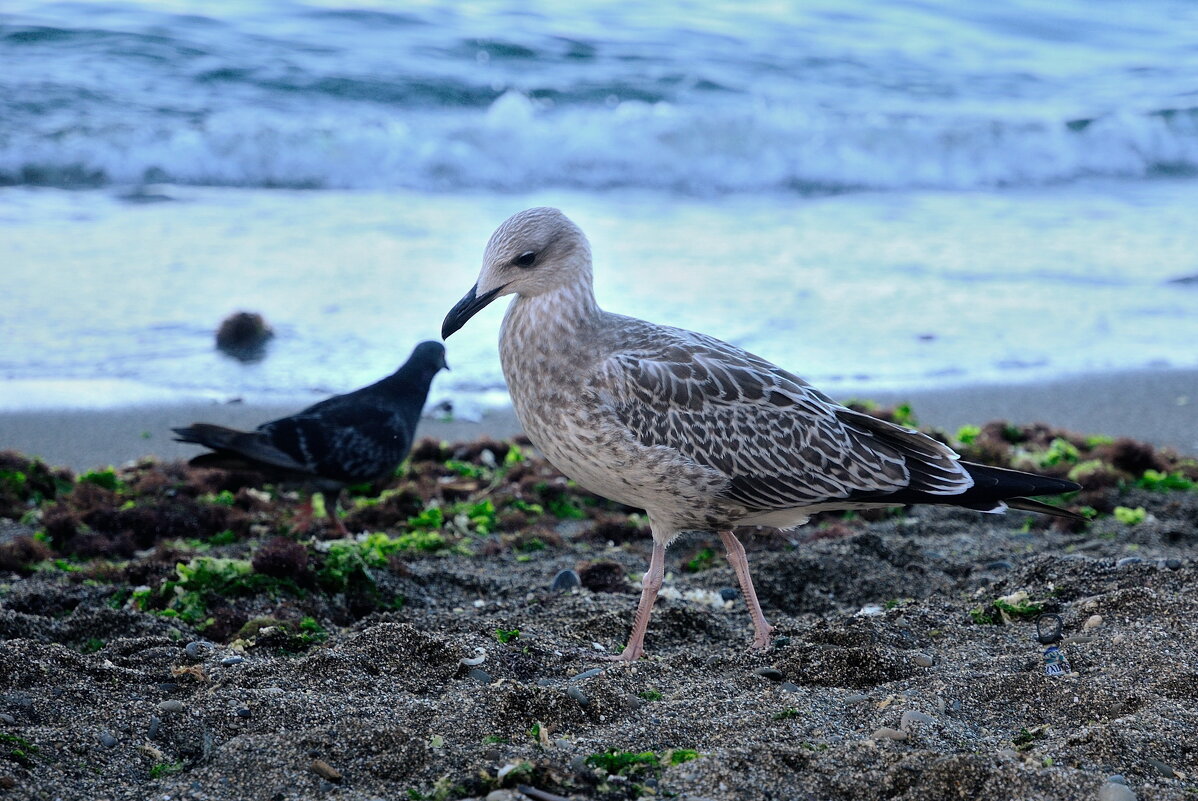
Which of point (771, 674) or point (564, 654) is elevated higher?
point (771, 674)

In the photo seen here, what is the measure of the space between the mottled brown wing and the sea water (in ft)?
13.2

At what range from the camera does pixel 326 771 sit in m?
3.20

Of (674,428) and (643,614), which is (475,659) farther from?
(674,428)

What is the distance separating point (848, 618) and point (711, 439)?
887 mm

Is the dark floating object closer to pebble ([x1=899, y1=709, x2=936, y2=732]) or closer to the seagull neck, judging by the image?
the seagull neck

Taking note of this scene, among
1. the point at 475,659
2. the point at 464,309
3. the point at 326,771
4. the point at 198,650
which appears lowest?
the point at 198,650

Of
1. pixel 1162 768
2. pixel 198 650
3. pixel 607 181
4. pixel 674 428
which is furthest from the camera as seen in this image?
pixel 607 181

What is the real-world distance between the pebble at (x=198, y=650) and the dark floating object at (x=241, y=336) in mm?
5049

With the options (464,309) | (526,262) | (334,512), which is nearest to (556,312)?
(526,262)

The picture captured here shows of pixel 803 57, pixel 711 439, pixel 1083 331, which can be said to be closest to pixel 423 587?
pixel 711 439

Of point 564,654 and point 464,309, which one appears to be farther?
point 464,309

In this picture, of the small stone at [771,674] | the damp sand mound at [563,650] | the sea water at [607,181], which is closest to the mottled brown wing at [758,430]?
the damp sand mound at [563,650]

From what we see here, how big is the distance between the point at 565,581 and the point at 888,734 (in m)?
2.31

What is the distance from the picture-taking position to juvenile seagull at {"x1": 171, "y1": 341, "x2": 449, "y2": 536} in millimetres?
6422
